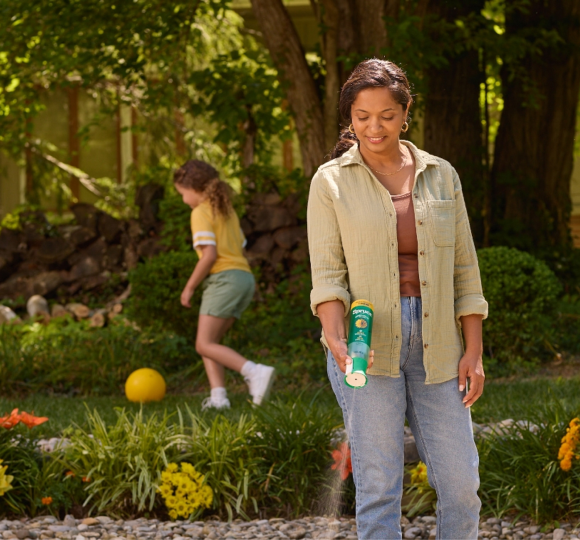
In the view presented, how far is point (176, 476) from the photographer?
369cm

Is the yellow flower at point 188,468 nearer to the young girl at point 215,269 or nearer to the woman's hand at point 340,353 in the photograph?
the young girl at point 215,269

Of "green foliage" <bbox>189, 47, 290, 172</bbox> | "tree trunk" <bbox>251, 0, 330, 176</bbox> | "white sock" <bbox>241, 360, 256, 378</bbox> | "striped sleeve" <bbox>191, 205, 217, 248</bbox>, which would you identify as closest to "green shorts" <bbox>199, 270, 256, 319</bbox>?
"striped sleeve" <bbox>191, 205, 217, 248</bbox>

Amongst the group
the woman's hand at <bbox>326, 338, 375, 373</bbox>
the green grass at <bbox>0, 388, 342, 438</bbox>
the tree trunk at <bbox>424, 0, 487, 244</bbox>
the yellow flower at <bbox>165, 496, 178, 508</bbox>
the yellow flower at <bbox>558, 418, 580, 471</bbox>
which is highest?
the tree trunk at <bbox>424, 0, 487, 244</bbox>

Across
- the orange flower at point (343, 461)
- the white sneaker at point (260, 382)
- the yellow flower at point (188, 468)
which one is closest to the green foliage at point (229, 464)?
the yellow flower at point (188, 468)

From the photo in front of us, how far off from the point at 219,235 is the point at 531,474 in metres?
2.64

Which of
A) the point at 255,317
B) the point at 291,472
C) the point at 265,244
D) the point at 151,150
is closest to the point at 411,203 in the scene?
the point at 291,472

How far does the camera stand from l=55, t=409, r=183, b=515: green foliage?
3.75 m

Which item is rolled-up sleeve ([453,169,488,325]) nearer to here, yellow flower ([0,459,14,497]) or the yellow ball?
yellow flower ([0,459,14,497])

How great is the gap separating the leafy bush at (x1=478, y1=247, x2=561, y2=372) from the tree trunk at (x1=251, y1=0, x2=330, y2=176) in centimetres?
176

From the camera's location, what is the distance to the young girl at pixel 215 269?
5.32 metres

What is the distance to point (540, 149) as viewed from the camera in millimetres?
8891

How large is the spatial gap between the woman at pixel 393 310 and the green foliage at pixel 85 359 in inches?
169

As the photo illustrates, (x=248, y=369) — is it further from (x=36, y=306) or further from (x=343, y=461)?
(x=36, y=306)

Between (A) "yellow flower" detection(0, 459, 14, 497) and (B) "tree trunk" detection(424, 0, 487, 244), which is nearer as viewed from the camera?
(A) "yellow flower" detection(0, 459, 14, 497)
